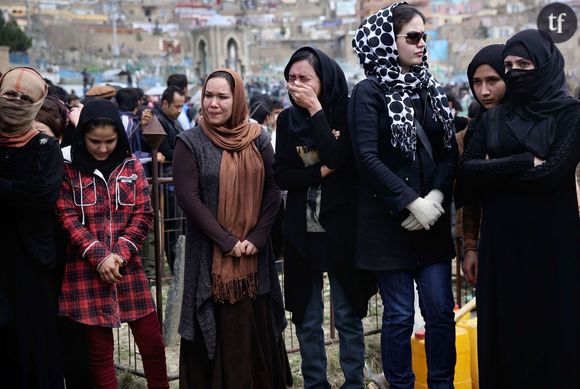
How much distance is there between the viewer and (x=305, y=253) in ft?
11.0

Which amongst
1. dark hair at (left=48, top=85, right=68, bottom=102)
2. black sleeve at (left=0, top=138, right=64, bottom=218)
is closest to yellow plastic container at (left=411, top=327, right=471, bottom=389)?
black sleeve at (left=0, top=138, right=64, bottom=218)

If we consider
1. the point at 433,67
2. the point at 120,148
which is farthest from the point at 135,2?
the point at 120,148

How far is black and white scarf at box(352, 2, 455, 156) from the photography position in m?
3.13

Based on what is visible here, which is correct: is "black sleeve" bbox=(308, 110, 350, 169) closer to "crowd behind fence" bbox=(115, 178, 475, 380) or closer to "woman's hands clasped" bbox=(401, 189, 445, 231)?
"woman's hands clasped" bbox=(401, 189, 445, 231)

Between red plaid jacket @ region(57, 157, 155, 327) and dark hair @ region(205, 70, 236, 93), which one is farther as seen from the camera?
dark hair @ region(205, 70, 236, 93)

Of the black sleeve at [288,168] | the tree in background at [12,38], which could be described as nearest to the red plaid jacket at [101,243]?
the black sleeve at [288,168]

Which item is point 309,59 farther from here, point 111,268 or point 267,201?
point 111,268

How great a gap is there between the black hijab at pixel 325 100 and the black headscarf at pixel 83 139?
2.59 ft

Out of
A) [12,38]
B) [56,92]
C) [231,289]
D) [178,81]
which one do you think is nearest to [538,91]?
[231,289]

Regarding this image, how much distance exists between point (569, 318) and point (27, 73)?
2.41 metres

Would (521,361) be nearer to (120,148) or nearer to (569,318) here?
(569,318)

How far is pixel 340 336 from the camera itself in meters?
3.44

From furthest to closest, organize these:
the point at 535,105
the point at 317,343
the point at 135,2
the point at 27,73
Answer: the point at 135,2, the point at 317,343, the point at 27,73, the point at 535,105

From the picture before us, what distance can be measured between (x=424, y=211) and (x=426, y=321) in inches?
19.5
